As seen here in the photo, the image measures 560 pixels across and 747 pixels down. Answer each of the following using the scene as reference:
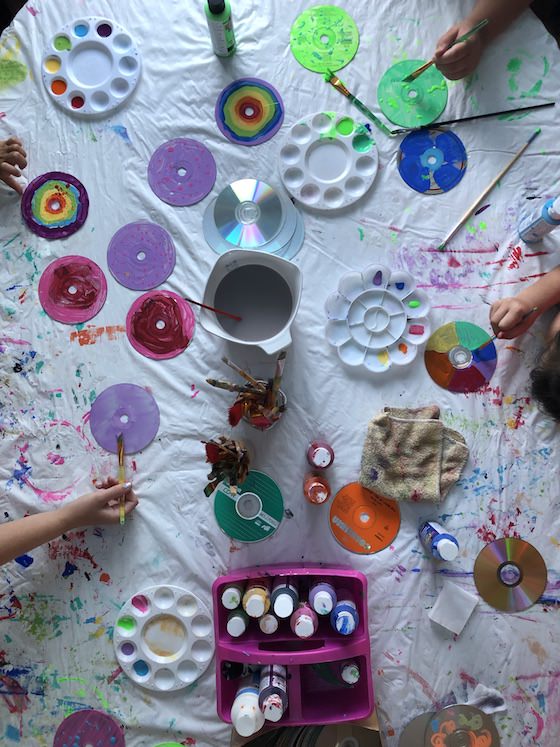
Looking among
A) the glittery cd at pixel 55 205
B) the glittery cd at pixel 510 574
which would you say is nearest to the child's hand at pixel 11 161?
the glittery cd at pixel 55 205

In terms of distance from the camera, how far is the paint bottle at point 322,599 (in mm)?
838

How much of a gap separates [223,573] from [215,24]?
94cm

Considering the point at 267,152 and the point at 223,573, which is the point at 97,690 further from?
the point at 267,152

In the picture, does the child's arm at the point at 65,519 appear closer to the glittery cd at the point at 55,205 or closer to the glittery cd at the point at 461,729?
the glittery cd at the point at 55,205

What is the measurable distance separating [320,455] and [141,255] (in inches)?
18.8

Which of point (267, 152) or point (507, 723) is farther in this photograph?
point (267, 152)

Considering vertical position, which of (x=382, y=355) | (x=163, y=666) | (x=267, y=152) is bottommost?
(x=163, y=666)

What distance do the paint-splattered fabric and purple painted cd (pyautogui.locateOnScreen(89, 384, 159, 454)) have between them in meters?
0.02

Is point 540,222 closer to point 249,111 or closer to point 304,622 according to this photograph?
point 249,111

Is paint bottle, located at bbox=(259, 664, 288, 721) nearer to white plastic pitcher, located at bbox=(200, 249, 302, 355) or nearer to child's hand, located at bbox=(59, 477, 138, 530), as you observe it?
child's hand, located at bbox=(59, 477, 138, 530)

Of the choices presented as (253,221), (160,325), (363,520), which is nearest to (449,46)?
(253,221)

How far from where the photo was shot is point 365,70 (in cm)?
104

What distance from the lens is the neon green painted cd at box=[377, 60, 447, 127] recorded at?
3.36ft

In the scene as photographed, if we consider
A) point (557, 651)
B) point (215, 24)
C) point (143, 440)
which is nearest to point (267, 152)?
point (215, 24)
